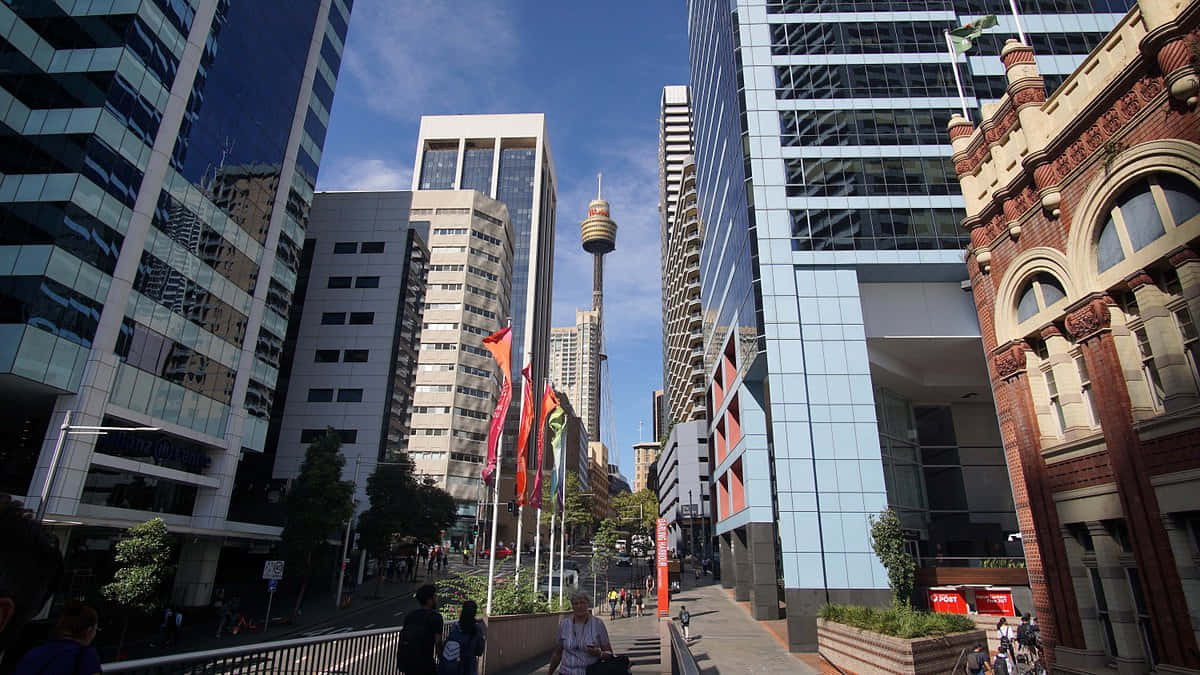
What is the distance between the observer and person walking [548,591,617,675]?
25.2ft

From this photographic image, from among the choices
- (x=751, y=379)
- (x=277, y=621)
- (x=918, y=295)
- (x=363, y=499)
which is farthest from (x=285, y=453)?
(x=918, y=295)

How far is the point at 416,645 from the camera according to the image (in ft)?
27.1

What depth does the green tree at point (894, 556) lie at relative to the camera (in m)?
27.7

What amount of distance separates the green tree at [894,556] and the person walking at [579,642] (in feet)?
80.8

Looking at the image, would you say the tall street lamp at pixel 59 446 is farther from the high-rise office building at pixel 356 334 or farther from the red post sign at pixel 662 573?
the high-rise office building at pixel 356 334

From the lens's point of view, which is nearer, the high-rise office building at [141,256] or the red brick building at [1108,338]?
the red brick building at [1108,338]

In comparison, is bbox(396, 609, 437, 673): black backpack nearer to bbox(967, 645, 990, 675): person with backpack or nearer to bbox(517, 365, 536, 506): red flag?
bbox(517, 365, 536, 506): red flag

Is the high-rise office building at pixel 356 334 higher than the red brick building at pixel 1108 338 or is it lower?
higher

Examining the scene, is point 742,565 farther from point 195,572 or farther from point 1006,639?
point 195,572

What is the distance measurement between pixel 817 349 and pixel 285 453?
57.6 meters

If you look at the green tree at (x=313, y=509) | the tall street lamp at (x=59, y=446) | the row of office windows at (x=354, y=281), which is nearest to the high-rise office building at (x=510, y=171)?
the row of office windows at (x=354, y=281)

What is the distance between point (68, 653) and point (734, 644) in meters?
29.3

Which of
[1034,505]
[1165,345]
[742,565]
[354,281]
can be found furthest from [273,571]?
[354,281]

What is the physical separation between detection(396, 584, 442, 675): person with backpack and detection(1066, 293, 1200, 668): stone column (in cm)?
1377
